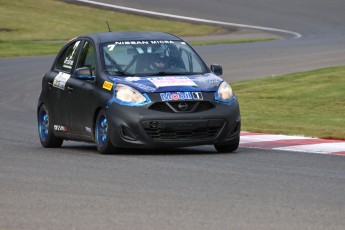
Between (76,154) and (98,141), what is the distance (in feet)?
1.16

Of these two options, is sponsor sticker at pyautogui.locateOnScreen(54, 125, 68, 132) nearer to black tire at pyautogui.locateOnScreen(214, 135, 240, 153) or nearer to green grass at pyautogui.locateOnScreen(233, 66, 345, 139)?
black tire at pyautogui.locateOnScreen(214, 135, 240, 153)

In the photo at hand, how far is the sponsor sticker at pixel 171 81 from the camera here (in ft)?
43.5

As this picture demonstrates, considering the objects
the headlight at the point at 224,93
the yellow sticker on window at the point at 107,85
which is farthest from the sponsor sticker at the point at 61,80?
the headlight at the point at 224,93

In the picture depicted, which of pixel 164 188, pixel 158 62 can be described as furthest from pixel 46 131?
pixel 164 188

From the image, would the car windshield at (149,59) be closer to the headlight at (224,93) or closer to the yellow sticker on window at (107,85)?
the yellow sticker on window at (107,85)

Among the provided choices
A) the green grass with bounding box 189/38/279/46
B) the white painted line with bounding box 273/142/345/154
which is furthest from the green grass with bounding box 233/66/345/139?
the green grass with bounding box 189/38/279/46

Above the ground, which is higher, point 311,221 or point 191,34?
point 311,221

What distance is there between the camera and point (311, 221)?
318 inches

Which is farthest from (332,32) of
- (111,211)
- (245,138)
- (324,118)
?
(111,211)

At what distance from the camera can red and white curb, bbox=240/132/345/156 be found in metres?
13.8

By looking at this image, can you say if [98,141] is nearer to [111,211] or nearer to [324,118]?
[111,211]

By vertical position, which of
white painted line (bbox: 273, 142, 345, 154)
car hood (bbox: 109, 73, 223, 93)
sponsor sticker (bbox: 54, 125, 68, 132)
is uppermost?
car hood (bbox: 109, 73, 223, 93)

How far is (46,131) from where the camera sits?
596 inches

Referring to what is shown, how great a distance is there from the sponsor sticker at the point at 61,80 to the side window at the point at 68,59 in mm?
78
